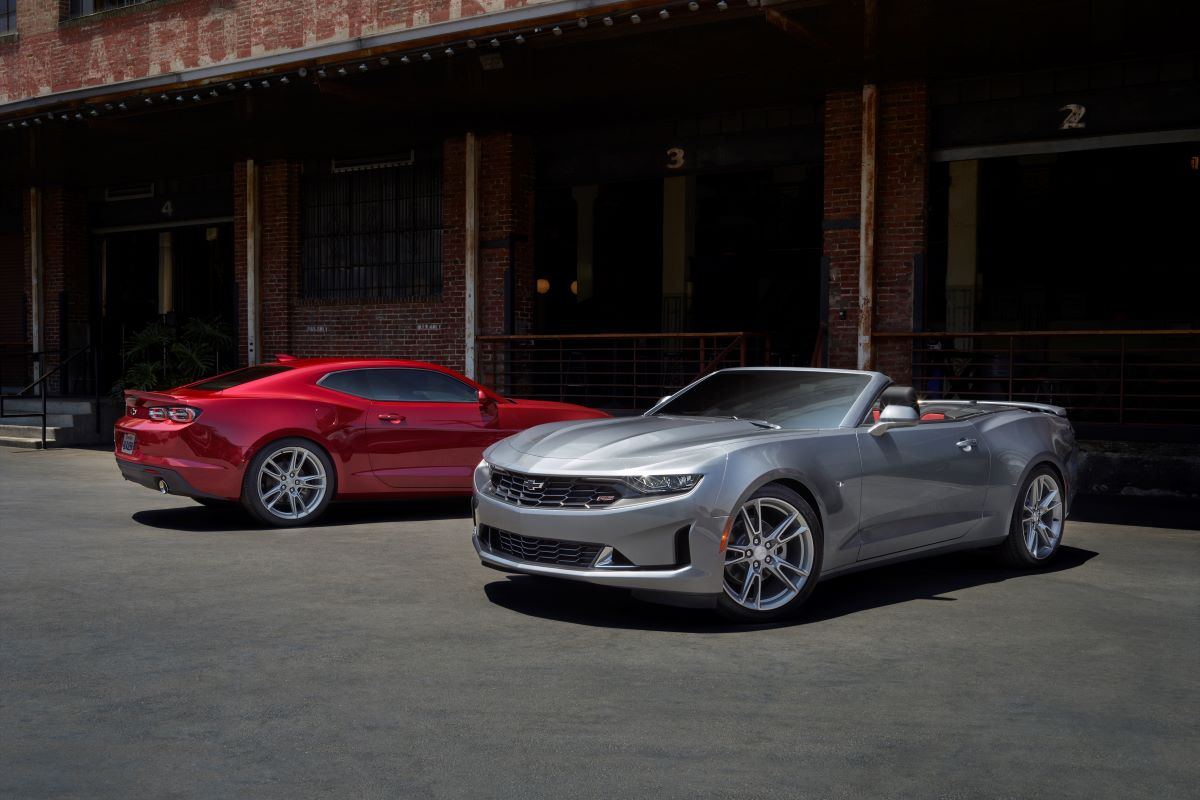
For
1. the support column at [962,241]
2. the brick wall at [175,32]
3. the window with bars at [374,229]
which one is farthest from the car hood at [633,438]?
the support column at [962,241]

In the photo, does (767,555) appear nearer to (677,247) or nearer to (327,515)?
(327,515)

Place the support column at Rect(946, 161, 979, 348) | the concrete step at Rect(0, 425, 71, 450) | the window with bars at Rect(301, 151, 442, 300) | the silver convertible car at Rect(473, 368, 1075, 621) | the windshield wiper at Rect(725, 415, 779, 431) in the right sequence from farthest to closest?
1. the support column at Rect(946, 161, 979, 348)
2. the window with bars at Rect(301, 151, 442, 300)
3. the concrete step at Rect(0, 425, 71, 450)
4. the windshield wiper at Rect(725, 415, 779, 431)
5. the silver convertible car at Rect(473, 368, 1075, 621)

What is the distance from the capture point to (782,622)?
620 cm

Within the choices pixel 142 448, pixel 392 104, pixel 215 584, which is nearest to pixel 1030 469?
pixel 215 584

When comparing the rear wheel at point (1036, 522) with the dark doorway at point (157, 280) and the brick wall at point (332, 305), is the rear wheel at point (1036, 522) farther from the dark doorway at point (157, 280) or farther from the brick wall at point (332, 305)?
the dark doorway at point (157, 280)

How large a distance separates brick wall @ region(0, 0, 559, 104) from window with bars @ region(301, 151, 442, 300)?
95.4 inches

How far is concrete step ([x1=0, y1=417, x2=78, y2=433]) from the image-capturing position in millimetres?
18078

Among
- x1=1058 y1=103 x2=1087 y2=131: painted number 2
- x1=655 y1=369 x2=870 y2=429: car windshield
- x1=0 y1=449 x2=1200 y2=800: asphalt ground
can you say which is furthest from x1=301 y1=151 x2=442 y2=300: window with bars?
x1=655 y1=369 x2=870 y2=429: car windshield

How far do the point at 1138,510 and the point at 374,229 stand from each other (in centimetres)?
1178

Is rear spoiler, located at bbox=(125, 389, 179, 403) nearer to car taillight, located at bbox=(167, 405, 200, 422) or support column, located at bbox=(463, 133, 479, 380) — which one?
car taillight, located at bbox=(167, 405, 200, 422)

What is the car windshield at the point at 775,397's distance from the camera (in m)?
7.00

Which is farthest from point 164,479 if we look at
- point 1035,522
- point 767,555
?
point 1035,522

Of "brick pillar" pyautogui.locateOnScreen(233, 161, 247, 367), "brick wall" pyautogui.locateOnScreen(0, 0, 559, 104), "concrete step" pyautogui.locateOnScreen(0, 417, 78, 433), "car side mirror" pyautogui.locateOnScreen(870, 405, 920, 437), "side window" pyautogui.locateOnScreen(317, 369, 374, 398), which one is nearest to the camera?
"car side mirror" pyautogui.locateOnScreen(870, 405, 920, 437)

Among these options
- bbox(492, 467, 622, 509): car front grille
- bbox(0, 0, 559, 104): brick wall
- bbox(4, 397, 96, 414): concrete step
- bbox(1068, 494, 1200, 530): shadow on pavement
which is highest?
bbox(0, 0, 559, 104): brick wall
